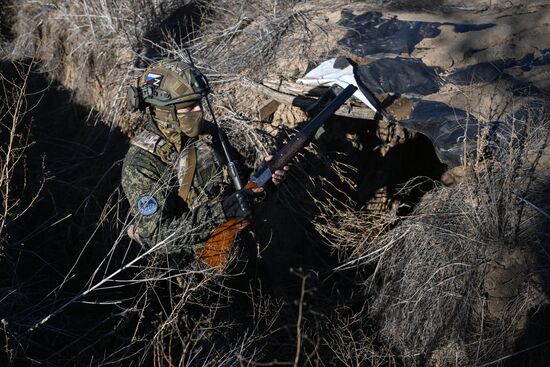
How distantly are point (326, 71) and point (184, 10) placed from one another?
2.89m

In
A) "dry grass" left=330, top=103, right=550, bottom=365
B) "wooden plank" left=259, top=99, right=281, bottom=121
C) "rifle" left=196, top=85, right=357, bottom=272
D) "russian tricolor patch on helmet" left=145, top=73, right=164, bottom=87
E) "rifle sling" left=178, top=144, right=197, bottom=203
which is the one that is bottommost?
"dry grass" left=330, top=103, right=550, bottom=365

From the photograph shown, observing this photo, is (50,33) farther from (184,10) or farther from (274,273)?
(274,273)

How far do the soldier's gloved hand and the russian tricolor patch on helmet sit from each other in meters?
0.97

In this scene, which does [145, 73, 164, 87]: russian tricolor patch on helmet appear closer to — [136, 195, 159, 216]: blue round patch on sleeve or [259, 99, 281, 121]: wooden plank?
[136, 195, 159, 216]: blue round patch on sleeve

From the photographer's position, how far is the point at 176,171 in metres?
4.82

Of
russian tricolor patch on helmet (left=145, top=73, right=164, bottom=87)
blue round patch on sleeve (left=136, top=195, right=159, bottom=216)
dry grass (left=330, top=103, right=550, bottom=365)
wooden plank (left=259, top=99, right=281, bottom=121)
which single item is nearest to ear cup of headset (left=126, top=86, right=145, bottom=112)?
russian tricolor patch on helmet (left=145, top=73, right=164, bottom=87)

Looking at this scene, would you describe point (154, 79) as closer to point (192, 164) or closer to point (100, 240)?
point (192, 164)

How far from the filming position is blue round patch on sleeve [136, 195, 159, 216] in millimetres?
4461

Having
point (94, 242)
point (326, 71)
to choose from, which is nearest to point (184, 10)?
point (326, 71)

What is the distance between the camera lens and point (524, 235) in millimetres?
4559

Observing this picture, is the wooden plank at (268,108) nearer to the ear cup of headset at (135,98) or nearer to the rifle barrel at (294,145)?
the rifle barrel at (294,145)

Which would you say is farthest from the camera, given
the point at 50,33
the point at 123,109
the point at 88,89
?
the point at 50,33

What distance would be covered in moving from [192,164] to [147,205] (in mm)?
491

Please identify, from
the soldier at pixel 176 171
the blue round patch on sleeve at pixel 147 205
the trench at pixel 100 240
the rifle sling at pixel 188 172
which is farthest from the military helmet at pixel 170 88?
the trench at pixel 100 240
